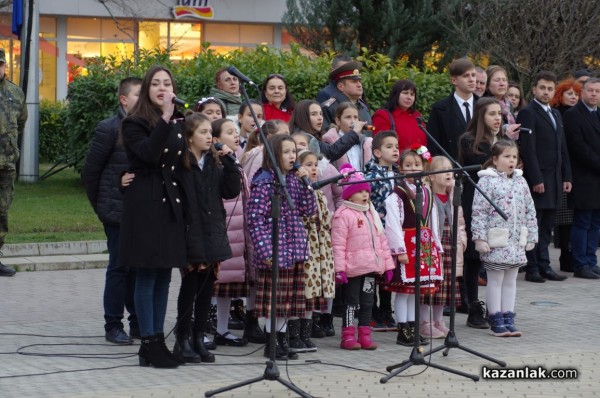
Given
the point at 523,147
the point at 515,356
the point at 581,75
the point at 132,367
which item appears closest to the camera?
the point at 132,367

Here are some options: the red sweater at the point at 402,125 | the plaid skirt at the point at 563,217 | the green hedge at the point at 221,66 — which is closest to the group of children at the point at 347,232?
the red sweater at the point at 402,125

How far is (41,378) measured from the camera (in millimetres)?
8078

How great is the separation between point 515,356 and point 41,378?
350 centimetres

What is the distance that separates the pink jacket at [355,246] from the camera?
30.5 ft

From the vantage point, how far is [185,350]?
8.70 meters

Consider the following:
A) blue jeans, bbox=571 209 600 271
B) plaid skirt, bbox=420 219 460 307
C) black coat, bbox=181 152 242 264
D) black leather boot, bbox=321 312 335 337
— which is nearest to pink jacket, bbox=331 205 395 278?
plaid skirt, bbox=420 219 460 307

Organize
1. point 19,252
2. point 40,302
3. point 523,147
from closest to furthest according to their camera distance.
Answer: point 40,302
point 523,147
point 19,252

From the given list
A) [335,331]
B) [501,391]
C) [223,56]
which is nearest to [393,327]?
[335,331]

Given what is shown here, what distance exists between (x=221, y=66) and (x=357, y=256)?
8.99m

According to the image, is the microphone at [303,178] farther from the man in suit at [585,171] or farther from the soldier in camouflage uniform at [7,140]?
the man in suit at [585,171]

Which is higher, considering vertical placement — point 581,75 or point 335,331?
point 581,75

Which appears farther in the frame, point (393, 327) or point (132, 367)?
point (393, 327)

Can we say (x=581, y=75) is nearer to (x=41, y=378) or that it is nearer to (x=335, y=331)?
(x=335, y=331)

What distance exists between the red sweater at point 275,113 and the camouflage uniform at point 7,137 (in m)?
3.02
